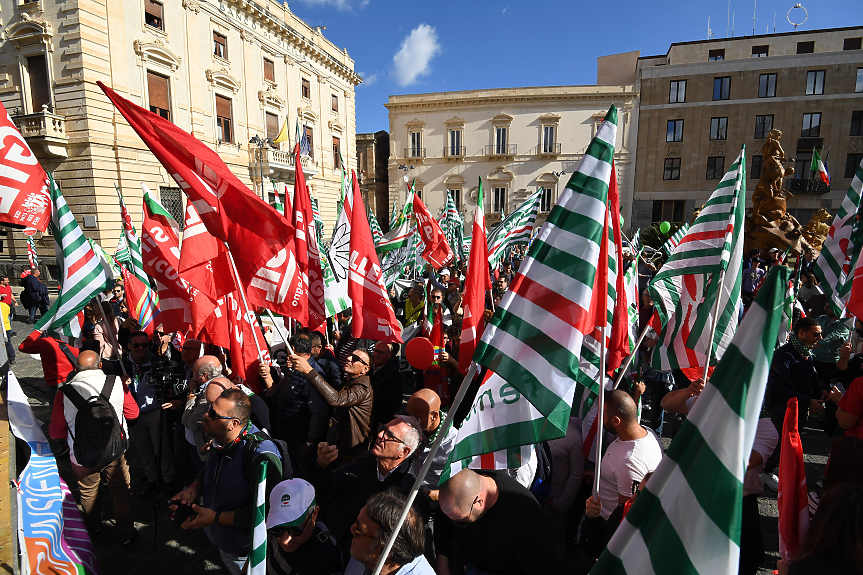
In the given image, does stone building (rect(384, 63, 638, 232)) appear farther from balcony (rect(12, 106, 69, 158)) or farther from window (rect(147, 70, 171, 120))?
balcony (rect(12, 106, 69, 158))

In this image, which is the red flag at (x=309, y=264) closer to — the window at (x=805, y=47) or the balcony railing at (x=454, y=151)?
the balcony railing at (x=454, y=151)

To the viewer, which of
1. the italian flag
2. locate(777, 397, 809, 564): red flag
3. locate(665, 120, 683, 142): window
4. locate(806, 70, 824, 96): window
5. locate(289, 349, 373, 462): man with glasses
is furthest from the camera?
locate(665, 120, 683, 142): window

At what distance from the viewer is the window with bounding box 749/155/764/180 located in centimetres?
2948

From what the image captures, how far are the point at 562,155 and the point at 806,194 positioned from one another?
15.5 m

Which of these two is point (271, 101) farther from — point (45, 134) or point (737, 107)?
point (737, 107)

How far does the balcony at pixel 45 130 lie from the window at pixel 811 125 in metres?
39.5

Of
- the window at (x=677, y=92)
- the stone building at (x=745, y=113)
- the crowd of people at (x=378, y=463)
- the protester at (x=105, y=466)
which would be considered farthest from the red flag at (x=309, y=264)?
the window at (x=677, y=92)

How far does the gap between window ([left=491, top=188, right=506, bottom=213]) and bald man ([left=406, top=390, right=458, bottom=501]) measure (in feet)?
106

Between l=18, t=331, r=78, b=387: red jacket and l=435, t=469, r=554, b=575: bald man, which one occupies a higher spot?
l=18, t=331, r=78, b=387: red jacket

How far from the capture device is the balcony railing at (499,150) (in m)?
33.8

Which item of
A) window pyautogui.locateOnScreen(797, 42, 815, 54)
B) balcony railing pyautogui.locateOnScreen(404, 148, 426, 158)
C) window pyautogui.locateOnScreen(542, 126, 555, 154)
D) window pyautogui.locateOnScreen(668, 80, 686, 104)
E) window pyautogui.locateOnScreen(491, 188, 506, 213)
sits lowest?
window pyautogui.locateOnScreen(491, 188, 506, 213)

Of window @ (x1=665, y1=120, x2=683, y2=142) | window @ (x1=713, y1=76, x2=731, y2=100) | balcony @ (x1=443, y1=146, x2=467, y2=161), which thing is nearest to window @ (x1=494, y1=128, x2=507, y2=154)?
balcony @ (x1=443, y1=146, x2=467, y2=161)

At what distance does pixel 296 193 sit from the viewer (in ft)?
15.5

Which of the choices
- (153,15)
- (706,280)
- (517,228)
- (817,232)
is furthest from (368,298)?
(153,15)
